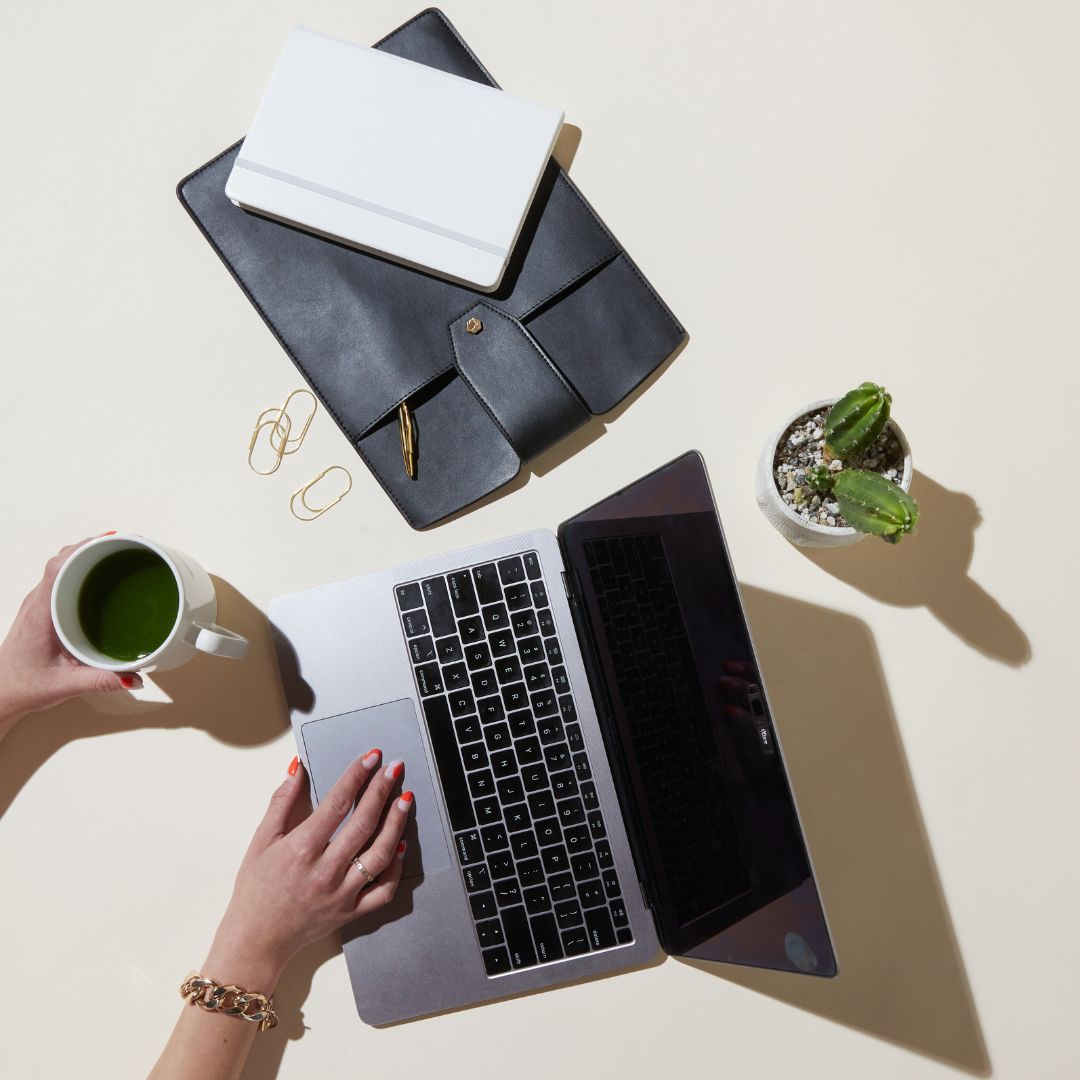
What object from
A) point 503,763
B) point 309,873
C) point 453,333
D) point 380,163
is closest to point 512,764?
point 503,763

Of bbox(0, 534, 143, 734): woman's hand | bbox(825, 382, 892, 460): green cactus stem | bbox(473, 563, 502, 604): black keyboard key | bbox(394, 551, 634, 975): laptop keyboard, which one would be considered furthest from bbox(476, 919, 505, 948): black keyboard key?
bbox(825, 382, 892, 460): green cactus stem

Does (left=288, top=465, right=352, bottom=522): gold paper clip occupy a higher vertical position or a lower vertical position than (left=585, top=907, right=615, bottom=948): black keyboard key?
higher

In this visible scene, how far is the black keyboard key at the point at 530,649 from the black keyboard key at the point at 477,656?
3 cm

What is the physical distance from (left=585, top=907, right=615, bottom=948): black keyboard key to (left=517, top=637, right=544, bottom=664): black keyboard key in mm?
259

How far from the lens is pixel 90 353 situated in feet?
3.01

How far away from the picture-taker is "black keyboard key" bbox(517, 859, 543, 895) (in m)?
0.87

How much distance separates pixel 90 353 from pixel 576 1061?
2.95 ft

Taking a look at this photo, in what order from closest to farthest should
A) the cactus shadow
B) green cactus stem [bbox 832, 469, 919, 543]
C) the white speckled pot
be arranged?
green cactus stem [bbox 832, 469, 919, 543] < the white speckled pot < the cactus shadow

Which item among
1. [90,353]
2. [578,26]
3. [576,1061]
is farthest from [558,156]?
[576,1061]

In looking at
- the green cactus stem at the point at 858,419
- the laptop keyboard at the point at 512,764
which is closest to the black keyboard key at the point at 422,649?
the laptop keyboard at the point at 512,764

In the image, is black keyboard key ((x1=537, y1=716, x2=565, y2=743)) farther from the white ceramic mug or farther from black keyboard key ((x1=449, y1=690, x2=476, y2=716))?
the white ceramic mug

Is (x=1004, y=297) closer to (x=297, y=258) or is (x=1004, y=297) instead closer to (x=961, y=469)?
(x=961, y=469)

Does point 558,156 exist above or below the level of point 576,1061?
above

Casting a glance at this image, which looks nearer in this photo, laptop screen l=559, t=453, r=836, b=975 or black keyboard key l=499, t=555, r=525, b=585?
laptop screen l=559, t=453, r=836, b=975
